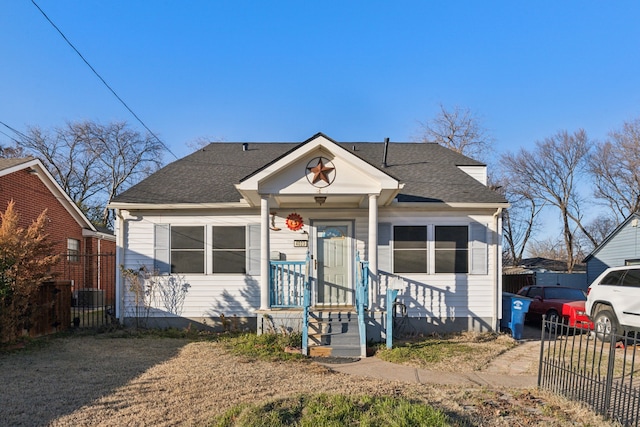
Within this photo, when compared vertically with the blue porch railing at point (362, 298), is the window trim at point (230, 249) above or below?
above

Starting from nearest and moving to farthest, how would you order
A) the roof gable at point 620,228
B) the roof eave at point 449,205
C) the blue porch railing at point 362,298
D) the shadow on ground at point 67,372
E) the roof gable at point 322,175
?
the shadow on ground at point 67,372 → the blue porch railing at point 362,298 → the roof gable at point 322,175 → the roof eave at point 449,205 → the roof gable at point 620,228

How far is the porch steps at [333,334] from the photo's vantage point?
8.41m

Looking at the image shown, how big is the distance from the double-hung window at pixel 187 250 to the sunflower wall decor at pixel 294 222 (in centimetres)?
209

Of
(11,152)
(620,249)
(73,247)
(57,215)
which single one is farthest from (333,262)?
(11,152)

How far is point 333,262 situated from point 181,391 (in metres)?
5.58

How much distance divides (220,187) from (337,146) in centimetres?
368

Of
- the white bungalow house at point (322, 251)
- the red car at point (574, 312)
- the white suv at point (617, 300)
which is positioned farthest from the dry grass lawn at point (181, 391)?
the red car at point (574, 312)

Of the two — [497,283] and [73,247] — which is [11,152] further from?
[497,283]

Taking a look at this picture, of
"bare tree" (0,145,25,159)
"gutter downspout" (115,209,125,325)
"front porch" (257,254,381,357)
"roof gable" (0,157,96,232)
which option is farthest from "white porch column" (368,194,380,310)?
"bare tree" (0,145,25,159)

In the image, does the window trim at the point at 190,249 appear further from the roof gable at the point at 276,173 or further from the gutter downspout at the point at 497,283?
the gutter downspout at the point at 497,283

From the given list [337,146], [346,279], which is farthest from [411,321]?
[337,146]

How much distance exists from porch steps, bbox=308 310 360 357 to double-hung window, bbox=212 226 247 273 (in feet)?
8.06

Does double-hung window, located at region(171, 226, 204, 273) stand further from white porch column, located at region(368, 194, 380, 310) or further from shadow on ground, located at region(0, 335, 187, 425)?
white porch column, located at region(368, 194, 380, 310)

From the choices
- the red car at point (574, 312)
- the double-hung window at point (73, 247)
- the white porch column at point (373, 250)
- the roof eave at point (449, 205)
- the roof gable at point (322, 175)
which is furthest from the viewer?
the double-hung window at point (73, 247)
